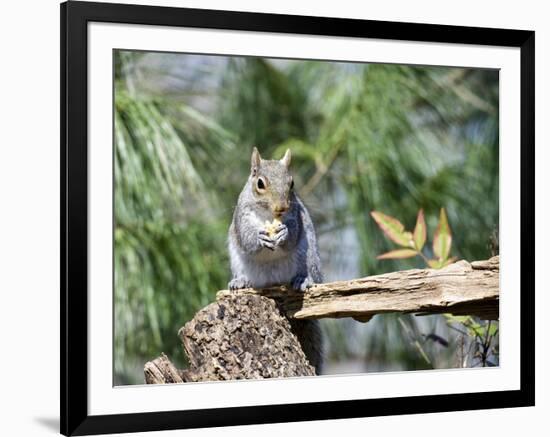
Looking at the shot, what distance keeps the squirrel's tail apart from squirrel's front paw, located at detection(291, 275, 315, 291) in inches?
6.6

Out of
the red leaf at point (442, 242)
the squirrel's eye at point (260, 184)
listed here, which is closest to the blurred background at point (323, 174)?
the red leaf at point (442, 242)

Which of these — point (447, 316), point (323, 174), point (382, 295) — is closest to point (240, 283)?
point (382, 295)

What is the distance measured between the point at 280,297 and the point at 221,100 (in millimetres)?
2158

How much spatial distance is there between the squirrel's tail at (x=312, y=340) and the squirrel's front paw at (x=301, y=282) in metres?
0.17

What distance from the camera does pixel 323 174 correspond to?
494cm

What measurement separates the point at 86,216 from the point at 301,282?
800mm

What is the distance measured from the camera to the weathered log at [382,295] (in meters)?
3.08

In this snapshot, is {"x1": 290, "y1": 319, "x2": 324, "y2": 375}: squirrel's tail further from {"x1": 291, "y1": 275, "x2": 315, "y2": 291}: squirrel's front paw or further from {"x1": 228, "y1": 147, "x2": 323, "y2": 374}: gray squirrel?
{"x1": 291, "y1": 275, "x2": 315, "y2": 291}: squirrel's front paw

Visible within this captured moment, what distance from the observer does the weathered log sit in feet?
10.1

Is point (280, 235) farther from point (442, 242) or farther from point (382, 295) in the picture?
point (442, 242)

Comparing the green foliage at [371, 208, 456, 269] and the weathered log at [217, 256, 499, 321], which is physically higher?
the green foliage at [371, 208, 456, 269]

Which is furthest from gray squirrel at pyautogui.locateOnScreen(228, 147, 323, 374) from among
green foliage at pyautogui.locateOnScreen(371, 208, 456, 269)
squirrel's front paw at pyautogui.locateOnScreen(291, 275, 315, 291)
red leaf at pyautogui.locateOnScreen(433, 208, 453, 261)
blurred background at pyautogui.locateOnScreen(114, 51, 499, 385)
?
blurred background at pyautogui.locateOnScreen(114, 51, 499, 385)

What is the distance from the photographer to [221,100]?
16.7 ft

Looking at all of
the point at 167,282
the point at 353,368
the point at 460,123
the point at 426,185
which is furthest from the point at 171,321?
the point at 460,123
